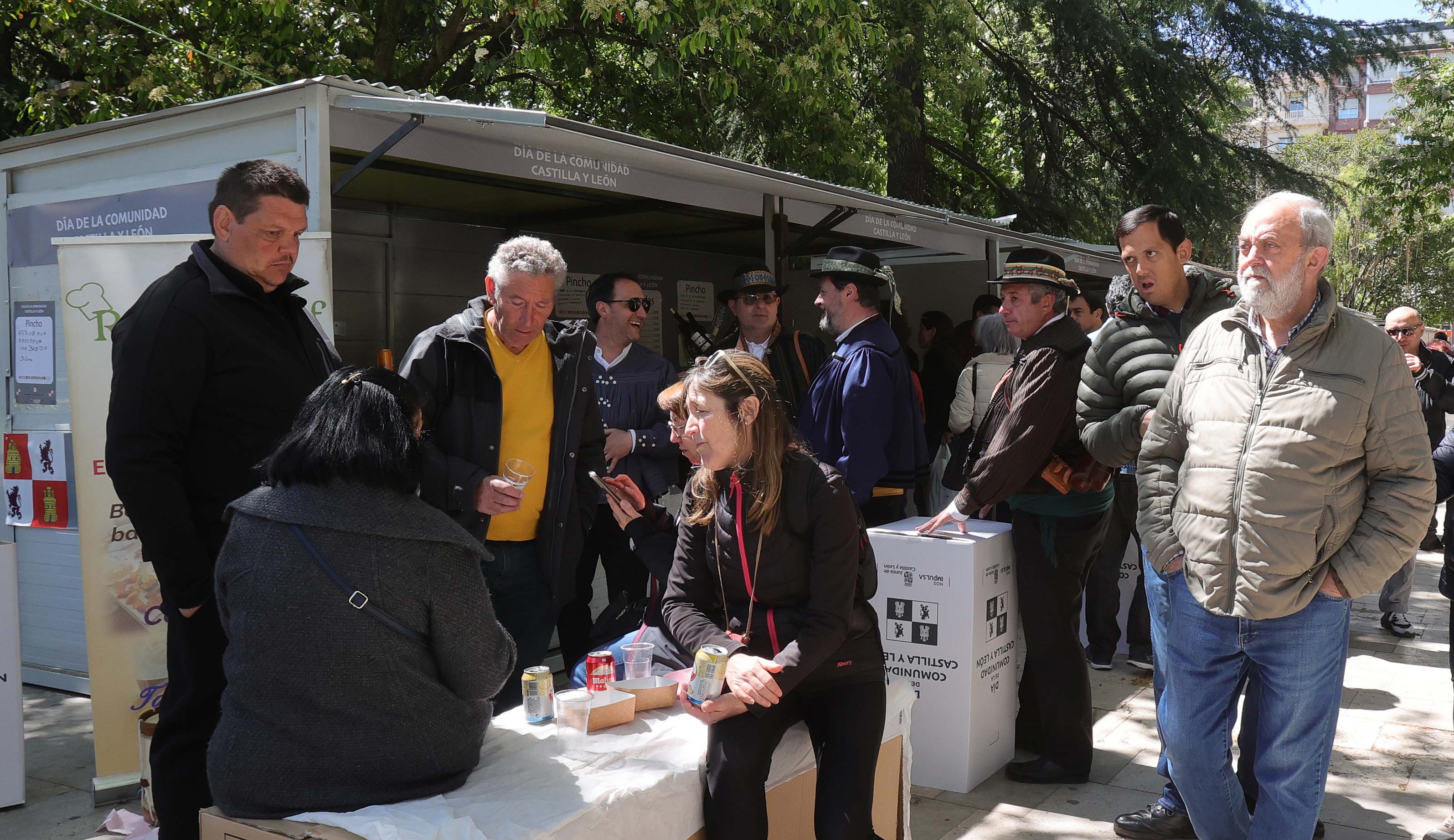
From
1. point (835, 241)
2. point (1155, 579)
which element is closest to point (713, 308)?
point (835, 241)

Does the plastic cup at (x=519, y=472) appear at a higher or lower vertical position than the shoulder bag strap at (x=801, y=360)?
lower

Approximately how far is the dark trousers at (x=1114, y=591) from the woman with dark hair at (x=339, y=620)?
3.80 metres

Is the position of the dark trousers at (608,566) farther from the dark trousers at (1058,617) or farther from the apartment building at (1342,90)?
the apartment building at (1342,90)

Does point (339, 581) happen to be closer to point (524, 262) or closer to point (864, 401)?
point (524, 262)

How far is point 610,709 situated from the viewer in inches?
99.6

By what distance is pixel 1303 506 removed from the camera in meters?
2.45

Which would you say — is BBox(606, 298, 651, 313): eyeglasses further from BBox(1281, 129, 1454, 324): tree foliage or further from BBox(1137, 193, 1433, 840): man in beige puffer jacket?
BBox(1281, 129, 1454, 324): tree foliage

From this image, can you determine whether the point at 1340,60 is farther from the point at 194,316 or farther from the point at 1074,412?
the point at 194,316

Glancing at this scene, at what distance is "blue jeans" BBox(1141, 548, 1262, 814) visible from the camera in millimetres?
2949

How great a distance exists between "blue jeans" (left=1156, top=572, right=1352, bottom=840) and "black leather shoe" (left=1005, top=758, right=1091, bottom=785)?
3.04ft

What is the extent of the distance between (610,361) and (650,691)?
2.18 meters

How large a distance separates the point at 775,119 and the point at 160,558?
9.50 metres

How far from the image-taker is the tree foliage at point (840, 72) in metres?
8.76

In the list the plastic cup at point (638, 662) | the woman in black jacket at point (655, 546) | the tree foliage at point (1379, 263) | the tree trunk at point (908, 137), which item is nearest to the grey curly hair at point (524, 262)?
the woman in black jacket at point (655, 546)
